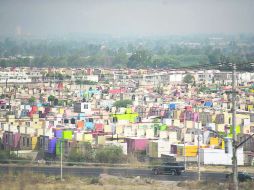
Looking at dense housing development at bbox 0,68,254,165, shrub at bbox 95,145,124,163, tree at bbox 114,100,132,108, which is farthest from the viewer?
tree at bbox 114,100,132,108

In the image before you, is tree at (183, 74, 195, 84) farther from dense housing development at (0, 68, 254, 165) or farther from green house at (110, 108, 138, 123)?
green house at (110, 108, 138, 123)

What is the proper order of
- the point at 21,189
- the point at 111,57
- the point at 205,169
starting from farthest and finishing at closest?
the point at 111,57
the point at 205,169
the point at 21,189

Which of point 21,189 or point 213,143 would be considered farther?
point 213,143

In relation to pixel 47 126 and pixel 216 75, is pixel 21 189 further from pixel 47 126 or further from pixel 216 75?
pixel 216 75

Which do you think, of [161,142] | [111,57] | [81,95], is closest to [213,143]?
[161,142]

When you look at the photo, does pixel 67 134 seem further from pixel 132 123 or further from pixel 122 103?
pixel 122 103

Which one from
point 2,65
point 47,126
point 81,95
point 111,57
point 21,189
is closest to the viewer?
point 21,189

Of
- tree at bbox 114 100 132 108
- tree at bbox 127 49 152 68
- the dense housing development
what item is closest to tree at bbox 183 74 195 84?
the dense housing development

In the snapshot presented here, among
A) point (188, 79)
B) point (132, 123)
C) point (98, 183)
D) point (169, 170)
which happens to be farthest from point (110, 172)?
point (188, 79)
